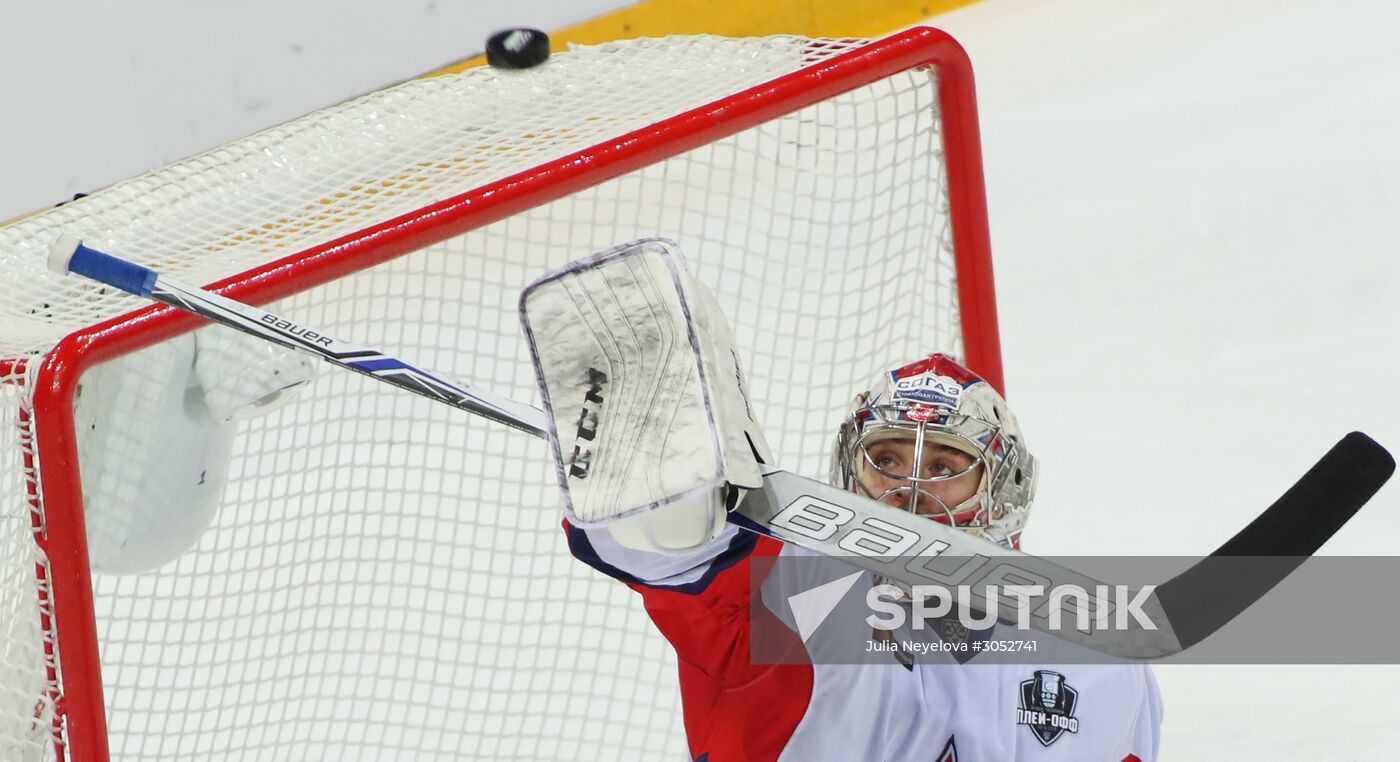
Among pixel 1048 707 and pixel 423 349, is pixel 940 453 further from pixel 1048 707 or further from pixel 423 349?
pixel 423 349

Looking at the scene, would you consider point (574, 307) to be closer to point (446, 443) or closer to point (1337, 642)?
point (446, 443)

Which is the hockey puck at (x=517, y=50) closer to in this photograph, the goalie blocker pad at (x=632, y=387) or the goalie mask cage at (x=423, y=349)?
the goalie mask cage at (x=423, y=349)

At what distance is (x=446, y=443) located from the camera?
7.14 feet

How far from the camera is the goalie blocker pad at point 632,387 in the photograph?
1.21 m

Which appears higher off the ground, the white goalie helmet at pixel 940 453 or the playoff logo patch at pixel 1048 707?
the white goalie helmet at pixel 940 453

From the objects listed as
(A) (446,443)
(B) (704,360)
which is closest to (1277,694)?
(A) (446,443)

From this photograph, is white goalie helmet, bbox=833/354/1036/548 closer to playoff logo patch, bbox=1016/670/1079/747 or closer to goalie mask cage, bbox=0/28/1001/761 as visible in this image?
playoff logo patch, bbox=1016/670/1079/747

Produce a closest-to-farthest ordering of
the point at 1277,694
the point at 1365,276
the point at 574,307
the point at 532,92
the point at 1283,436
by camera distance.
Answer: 1. the point at 574,307
2. the point at 532,92
3. the point at 1277,694
4. the point at 1283,436
5. the point at 1365,276

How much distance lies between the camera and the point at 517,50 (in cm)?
217

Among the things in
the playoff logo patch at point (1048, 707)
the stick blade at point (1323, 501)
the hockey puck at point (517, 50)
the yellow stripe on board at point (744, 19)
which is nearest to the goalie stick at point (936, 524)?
the stick blade at point (1323, 501)

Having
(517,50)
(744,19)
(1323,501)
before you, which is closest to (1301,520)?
(1323,501)

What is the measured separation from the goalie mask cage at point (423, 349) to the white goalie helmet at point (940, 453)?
1.70 ft

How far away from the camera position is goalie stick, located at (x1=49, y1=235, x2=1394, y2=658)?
1312mm

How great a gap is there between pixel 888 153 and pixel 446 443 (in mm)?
680
